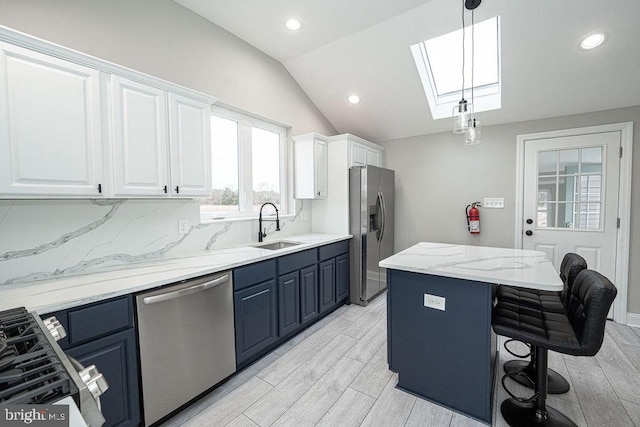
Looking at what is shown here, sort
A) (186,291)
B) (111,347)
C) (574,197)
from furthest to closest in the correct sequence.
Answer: (574,197)
(186,291)
(111,347)

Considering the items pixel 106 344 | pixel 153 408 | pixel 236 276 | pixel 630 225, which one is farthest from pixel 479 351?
pixel 630 225

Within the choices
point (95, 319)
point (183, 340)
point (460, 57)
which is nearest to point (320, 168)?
point (460, 57)

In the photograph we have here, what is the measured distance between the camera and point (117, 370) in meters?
1.49

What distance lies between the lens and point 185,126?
2117 millimetres

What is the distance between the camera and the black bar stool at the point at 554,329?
137 cm

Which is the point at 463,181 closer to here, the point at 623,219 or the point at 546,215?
the point at 546,215

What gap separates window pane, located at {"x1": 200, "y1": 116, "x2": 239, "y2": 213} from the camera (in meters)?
2.83

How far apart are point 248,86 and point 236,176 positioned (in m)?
0.98

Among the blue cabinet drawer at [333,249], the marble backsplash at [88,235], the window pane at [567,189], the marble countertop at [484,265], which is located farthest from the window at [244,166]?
the window pane at [567,189]

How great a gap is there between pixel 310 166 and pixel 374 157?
4.02ft

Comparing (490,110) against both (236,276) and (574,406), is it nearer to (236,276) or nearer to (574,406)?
(574,406)

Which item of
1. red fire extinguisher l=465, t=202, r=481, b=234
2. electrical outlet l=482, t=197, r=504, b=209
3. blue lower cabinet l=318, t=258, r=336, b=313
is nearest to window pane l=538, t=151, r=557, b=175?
electrical outlet l=482, t=197, r=504, b=209

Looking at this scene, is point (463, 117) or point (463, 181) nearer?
point (463, 117)

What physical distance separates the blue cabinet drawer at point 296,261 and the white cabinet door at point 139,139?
112 centimetres
